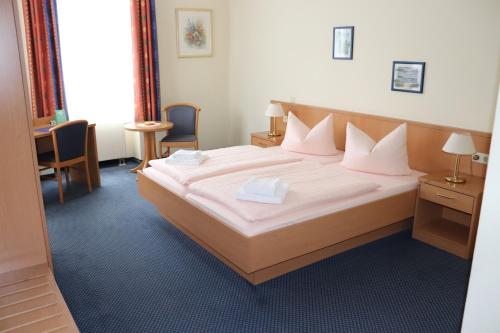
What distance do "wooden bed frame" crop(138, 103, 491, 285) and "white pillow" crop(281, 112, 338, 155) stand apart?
1.83 ft

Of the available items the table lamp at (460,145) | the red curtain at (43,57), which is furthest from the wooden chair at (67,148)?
the table lamp at (460,145)

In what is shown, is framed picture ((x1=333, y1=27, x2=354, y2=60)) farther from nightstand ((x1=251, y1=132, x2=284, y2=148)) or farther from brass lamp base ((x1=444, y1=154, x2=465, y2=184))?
brass lamp base ((x1=444, y1=154, x2=465, y2=184))

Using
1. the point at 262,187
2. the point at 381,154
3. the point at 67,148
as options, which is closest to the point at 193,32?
the point at 67,148

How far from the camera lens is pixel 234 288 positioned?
3068 millimetres

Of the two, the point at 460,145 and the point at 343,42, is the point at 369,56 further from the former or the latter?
the point at 460,145

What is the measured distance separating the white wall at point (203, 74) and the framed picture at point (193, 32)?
0.23 feet

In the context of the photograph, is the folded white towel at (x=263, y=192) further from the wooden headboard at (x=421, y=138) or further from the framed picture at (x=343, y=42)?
the framed picture at (x=343, y=42)

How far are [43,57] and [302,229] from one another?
3968 mm

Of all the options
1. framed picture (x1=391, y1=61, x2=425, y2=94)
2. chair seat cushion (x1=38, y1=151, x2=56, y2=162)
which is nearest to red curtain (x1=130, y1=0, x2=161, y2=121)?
chair seat cushion (x1=38, y1=151, x2=56, y2=162)

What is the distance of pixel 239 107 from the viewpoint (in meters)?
6.70

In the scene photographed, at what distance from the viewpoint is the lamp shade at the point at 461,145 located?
3.48m

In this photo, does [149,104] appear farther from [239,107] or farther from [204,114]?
[239,107]

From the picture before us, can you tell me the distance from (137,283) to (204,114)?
3.94 metres

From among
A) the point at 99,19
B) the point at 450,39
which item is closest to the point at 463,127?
the point at 450,39
